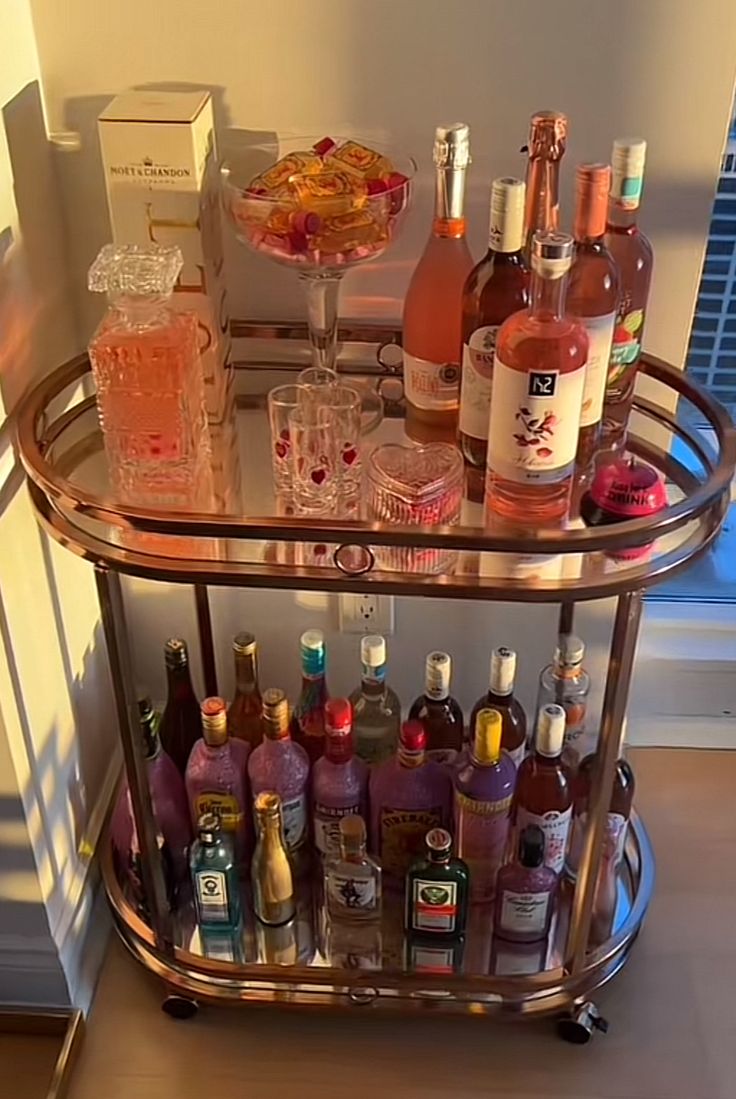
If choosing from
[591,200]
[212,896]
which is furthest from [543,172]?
[212,896]

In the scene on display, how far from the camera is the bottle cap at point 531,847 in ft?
4.06

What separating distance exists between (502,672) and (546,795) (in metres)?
0.14

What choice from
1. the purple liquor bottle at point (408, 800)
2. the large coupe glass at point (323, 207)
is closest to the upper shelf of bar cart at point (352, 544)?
the large coupe glass at point (323, 207)

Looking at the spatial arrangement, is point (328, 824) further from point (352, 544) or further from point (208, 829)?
point (352, 544)

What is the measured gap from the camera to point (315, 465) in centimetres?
108

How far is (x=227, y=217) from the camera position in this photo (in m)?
1.13

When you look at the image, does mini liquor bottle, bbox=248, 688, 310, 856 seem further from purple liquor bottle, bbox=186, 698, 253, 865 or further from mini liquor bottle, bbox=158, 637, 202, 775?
mini liquor bottle, bbox=158, 637, 202, 775

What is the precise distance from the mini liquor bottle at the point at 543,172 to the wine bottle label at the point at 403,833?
61cm

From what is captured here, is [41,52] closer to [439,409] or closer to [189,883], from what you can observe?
[439,409]

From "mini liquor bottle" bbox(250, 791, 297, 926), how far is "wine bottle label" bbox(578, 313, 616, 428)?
0.50 m

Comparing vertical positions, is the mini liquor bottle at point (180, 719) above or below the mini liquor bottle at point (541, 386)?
below

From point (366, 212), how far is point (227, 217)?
146 mm

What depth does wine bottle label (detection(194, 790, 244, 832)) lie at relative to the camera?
132cm

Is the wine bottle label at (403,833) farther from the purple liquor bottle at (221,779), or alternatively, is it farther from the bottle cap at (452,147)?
the bottle cap at (452,147)
